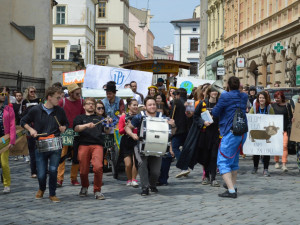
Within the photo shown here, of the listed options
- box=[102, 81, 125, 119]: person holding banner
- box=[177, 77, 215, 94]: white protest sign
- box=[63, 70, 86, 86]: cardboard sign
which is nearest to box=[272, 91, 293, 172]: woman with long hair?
box=[102, 81, 125, 119]: person holding banner

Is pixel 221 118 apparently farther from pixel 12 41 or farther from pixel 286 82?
pixel 12 41

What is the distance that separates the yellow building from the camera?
27453 mm

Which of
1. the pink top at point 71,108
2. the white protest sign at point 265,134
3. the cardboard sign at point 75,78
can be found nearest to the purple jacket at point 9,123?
the pink top at point 71,108

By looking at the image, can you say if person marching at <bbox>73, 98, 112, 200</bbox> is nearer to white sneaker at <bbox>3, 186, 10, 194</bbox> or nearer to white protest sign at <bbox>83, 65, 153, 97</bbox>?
white sneaker at <bbox>3, 186, 10, 194</bbox>

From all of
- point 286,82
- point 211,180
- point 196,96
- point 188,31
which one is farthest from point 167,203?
point 188,31

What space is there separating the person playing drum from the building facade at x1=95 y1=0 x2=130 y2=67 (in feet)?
264

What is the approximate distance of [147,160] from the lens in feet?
34.1

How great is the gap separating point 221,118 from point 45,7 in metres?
28.2

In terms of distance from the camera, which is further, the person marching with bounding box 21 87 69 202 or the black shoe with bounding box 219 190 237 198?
the black shoe with bounding box 219 190 237 198

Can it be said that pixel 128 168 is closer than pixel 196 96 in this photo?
Yes

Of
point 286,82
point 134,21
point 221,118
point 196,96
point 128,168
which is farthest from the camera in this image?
point 134,21

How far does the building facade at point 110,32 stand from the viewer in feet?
298

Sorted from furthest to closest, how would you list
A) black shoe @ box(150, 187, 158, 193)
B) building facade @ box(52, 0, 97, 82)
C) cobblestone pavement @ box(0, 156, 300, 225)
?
building facade @ box(52, 0, 97, 82), black shoe @ box(150, 187, 158, 193), cobblestone pavement @ box(0, 156, 300, 225)

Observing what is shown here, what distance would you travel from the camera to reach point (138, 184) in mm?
11336
